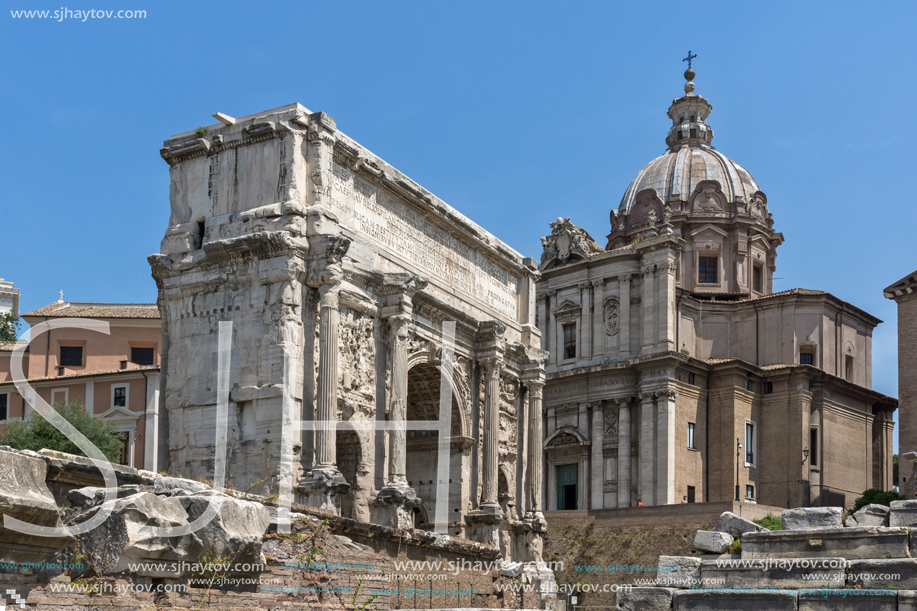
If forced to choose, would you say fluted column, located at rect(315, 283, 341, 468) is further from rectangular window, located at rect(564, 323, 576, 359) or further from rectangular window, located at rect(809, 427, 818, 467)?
rectangular window, located at rect(809, 427, 818, 467)

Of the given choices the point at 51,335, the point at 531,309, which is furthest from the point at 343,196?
the point at 51,335

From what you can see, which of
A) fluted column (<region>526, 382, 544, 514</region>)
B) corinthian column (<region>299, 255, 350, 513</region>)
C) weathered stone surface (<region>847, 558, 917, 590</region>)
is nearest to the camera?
weathered stone surface (<region>847, 558, 917, 590</region>)

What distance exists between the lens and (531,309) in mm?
38406

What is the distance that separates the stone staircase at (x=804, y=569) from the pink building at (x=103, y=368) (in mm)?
Answer: 28504

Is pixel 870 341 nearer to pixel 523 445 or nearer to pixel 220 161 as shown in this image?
pixel 523 445

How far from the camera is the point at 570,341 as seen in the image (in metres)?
50.7

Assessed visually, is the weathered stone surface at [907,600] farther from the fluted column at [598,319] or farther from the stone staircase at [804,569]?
the fluted column at [598,319]

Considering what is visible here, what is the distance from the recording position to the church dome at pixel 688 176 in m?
56.7

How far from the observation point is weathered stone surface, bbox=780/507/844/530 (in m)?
12.7

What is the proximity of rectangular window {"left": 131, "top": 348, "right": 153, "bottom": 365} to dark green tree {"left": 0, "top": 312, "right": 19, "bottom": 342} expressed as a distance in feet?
44.2

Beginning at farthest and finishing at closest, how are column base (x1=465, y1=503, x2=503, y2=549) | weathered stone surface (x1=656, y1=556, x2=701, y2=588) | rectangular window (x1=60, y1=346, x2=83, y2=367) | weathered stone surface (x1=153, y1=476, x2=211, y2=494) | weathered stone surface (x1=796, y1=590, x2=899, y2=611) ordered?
rectangular window (x1=60, y1=346, x2=83, y2=367) < column base (x1=465, y1=503, x2=503, y2=549) < weathered stone surface (x1=153, y1=476, x2=211, y2=494) < weathered stone surface (x1=656, y1=556, x2=701, y2=588) < weathered stone surface (x1=796, y1=590, x2=899, y2=611)

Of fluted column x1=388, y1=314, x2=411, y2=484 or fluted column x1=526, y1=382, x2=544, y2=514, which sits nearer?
fluted column x1=388, y1=314, x2=411, y2=484

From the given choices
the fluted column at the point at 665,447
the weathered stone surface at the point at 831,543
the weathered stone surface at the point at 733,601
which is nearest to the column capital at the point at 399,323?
the weathered stone surface at the point at 831,543

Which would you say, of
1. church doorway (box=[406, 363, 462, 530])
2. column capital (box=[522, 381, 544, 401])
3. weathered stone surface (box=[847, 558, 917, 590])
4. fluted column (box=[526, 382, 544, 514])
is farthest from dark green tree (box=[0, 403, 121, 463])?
weathered stone surface (box=[847, 558, 917, 590])
